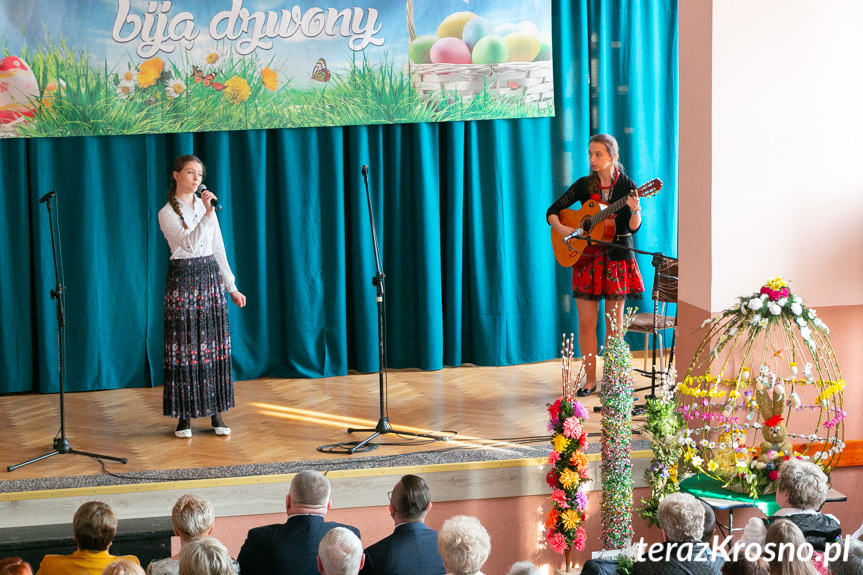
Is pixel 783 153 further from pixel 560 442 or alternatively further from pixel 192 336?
pixel 192 336

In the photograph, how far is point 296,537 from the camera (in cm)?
304

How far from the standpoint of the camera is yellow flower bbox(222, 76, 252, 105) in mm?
6129

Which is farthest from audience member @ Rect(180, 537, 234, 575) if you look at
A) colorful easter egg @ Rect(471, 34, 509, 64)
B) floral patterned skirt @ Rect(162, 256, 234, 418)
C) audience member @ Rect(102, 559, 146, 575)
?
colorful easter egg @ Rect(471, 34, 509, 64)

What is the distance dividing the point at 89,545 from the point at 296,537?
646 millimetres

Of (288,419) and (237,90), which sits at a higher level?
(237,90)

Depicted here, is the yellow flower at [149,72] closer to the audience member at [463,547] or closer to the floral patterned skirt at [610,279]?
the floral patterned skirt at [610,279]

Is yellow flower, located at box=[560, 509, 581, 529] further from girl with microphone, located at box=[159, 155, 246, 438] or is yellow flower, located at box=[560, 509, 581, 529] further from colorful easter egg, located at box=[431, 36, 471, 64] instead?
colorful easter egg, located at box=[431, 36, 471, 64]

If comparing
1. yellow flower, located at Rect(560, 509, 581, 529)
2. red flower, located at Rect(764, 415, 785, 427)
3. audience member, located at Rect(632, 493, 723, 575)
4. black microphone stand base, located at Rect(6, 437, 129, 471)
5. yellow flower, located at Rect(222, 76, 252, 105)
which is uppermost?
yellow flower, located at Rect(222, 76, 252, 105)

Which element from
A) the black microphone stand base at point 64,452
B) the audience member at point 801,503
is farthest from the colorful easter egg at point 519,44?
the audience member at point 801,503

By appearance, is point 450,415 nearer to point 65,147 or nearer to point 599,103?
point 599,103

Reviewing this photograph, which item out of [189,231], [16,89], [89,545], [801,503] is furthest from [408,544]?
[16,89]

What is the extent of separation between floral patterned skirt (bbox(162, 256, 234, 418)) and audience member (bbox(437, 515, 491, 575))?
2550 mm

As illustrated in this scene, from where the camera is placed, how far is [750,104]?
14.4 ft

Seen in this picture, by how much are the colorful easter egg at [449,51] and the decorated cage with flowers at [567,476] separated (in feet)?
8.98
